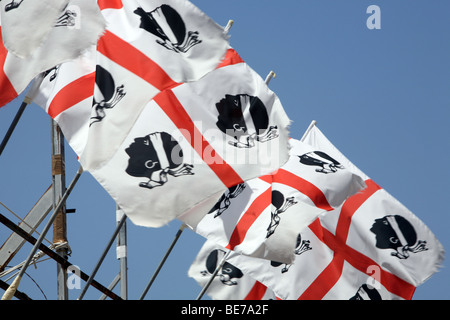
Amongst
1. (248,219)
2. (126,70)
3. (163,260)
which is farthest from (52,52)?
(163,260)

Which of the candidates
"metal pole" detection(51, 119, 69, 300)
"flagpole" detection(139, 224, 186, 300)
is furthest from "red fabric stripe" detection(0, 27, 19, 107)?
"metal pole" detection(51, 119, 69, 300)

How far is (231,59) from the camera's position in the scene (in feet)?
50.3

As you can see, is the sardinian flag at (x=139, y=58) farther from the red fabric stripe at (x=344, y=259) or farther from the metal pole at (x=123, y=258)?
the metal pole at (x=123, y=258)

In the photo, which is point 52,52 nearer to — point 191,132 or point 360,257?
point 191,132

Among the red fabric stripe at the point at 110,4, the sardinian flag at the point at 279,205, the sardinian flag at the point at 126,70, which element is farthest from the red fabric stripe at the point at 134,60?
the sardinian flag at the point at 279,205

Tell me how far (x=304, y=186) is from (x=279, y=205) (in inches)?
26.0

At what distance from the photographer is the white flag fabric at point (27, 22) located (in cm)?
1334

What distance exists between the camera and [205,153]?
48.1 feet

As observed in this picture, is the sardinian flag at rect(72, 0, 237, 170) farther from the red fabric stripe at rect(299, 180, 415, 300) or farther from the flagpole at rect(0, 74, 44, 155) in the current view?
the red fabric stripe at rect(299, 180, 415, 300)

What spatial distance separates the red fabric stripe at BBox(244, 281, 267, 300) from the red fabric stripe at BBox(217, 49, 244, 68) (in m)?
8.79

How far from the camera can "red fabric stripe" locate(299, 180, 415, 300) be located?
1988 centimetres

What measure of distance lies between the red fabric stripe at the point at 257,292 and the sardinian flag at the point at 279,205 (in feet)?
15.6

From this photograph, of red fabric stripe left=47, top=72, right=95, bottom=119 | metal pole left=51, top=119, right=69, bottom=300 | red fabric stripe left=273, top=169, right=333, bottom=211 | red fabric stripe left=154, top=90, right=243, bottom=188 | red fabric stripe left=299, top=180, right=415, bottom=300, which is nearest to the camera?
red fabric stripe left=154, top=90, right=243, bottom=188

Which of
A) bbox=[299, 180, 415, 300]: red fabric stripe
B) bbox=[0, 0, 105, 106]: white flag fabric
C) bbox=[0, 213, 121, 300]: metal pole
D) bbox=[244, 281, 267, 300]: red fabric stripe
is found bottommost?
bbox=[244, 281, 267, 300]: red fabric stripe
